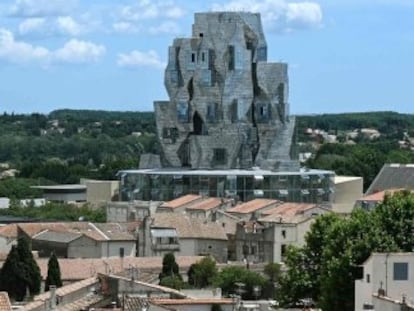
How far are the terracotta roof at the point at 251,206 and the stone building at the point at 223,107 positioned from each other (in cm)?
957

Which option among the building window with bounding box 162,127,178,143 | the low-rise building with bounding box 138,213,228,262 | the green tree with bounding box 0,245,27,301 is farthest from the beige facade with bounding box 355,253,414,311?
the building window with bounding box 162,127,178,143

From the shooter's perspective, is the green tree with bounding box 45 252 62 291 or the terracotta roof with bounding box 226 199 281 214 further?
the terracotta roof with bounding box 226 199 281 214

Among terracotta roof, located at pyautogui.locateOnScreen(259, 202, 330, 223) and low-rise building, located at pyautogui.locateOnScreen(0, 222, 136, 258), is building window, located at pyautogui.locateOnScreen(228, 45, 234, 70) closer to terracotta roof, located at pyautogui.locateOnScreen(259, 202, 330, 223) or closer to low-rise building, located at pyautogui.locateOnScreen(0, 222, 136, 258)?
terracotta roof, located at pyautogui.locateOnScreen(259, 202, 330, 223)

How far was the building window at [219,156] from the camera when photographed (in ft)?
338

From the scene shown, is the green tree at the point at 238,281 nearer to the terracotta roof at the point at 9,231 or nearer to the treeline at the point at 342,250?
the treeline at the point at 342,250

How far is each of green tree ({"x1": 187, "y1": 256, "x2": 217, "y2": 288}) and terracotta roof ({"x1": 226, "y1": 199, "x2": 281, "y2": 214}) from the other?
19.2 meters

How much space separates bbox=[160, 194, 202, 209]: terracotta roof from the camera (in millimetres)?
93000

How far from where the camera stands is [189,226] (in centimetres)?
8025

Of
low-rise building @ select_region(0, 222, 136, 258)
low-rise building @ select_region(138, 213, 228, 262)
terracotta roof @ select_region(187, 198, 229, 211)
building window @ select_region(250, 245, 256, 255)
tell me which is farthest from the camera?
terracotta roof @ select_region(187, 198, 229, 211)

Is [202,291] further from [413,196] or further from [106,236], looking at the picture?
[106,236]

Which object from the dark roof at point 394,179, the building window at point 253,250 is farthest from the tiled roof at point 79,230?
the dark roof at point 394,179

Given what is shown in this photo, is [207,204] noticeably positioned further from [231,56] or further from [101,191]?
[101,191]

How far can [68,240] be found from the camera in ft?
251

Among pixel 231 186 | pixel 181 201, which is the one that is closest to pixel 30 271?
pixel 181 201
